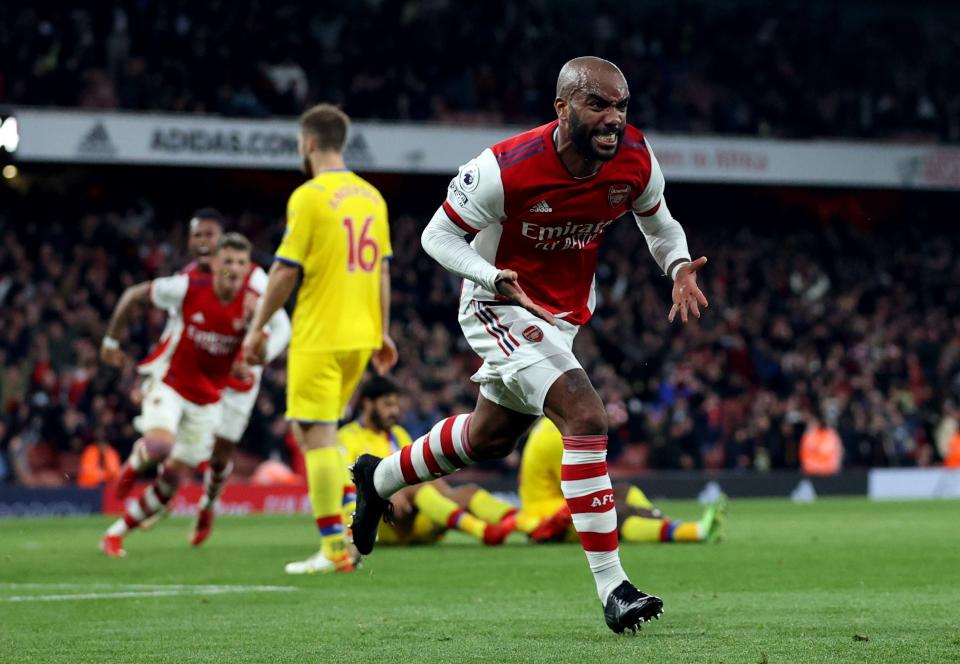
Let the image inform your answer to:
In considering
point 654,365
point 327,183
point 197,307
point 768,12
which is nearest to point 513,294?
point 327,183

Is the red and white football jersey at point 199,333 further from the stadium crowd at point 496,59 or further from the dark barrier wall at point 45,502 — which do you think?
the stadium crowd at point 496,59

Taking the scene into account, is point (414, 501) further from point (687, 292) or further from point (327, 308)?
point (687, 292)

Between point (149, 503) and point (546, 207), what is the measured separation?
5603 mm

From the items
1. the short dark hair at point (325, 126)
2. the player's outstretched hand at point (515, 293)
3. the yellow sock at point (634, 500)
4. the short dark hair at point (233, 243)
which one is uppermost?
the short dark hair at point (325, 126)

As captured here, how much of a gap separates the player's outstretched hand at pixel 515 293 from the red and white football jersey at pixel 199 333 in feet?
17.3

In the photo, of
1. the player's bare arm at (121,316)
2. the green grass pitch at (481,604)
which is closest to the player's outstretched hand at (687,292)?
the green grass pitch at (481,604)

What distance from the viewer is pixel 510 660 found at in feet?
14.8

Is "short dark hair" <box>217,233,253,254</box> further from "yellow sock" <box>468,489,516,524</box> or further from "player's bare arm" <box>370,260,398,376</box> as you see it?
"yellow sock" <box>468,489,516,524</box>

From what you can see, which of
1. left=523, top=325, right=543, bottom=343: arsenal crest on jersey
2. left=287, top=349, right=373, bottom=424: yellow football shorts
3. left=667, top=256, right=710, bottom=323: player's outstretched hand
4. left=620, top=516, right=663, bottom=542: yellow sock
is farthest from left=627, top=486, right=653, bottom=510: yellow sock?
left=523, top=325, right=543, bottom=343: arsenal crest on jersey

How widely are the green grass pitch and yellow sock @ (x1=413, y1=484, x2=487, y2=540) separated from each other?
0.24 metres

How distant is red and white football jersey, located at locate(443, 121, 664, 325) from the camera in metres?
5.61

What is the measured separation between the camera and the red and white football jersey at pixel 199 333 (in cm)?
1049

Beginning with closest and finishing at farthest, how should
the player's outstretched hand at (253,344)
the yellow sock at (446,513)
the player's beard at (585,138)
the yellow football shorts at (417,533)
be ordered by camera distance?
the player's beard at (585,138) < the player's outstretched hand at (253,344) < the yellow sock at (446,513) < the yellow football shorts at (417,533)

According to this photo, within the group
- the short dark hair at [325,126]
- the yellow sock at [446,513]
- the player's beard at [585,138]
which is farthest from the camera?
the yellow sock at [446,513]
